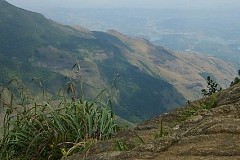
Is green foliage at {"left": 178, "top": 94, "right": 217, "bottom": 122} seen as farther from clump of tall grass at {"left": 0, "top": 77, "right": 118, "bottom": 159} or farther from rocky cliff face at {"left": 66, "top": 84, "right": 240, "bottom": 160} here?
clump of tall grass at {"left": 0, "top": 77, "right": 118, "bottom": 159}

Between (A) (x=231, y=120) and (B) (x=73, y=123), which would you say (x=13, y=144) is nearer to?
(B) (x=73, y=123)

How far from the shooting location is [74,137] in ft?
23.0

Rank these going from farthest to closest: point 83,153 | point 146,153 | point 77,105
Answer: point 77,105 < point 83,153 < point 146,153

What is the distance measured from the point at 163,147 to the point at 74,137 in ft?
8.83

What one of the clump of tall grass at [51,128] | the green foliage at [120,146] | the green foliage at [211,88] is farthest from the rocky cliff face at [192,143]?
the green foliage at [211,88]

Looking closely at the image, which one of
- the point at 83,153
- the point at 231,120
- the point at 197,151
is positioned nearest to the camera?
the point at 197,151

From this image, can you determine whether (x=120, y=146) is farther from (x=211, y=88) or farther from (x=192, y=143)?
(x=211, y=88)

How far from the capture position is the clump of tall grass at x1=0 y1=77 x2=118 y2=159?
22.2 feet

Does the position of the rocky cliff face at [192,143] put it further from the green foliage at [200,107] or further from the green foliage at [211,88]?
the green foliage at [211,88]

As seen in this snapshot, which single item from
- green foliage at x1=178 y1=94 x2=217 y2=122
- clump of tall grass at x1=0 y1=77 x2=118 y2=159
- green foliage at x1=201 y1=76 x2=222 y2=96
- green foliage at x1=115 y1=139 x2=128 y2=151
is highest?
green foliage at x1=178 y1=94 x2=217 y2=122

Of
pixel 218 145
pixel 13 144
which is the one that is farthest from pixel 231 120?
pixel 13 144

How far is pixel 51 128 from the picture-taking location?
693 cm

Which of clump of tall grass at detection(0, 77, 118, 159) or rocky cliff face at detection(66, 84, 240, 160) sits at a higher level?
rocky cliff face at detection(66, 84, 240, 160)

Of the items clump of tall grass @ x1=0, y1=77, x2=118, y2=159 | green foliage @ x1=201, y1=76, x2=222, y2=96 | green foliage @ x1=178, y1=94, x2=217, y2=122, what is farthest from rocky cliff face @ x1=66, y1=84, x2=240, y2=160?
green foliage @ x1=201, y1=76, x2=222, y2=96
